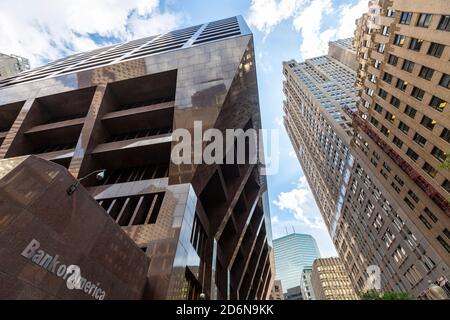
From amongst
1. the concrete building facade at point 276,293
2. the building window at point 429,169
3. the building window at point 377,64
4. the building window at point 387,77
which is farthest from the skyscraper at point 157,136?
the concrete building facade at point 276,293

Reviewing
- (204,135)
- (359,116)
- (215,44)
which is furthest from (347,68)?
(204,135)

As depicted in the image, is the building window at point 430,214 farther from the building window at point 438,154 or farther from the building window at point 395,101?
the building window at point 395,101

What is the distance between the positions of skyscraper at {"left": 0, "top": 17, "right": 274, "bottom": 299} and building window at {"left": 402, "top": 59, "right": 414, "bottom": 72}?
1851cm

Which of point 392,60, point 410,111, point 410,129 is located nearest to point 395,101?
point 410,111

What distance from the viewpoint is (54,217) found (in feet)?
23.2

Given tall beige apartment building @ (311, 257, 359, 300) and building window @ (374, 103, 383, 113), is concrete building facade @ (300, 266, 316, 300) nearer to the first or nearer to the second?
tall beige apartment building @ (311, 257, 359, 300)

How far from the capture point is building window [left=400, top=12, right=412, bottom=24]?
1030 inches

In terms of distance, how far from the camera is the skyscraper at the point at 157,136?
1603 centimetres

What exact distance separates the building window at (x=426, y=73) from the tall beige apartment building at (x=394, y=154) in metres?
0.12

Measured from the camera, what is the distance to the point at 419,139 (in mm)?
A: 27266

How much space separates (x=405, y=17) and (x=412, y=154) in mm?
16616

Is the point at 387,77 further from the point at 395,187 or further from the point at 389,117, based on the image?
the point at 395,187

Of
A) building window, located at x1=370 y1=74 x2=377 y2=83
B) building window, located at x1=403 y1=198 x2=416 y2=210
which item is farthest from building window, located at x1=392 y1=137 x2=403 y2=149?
building window, located at x1=370 y1=74 x2=377 y2=83
